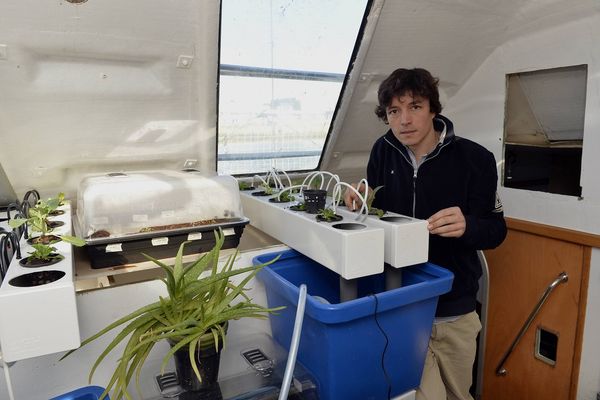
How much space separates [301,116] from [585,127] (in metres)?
1.17

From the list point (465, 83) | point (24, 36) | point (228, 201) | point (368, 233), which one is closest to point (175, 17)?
point (24, 36)

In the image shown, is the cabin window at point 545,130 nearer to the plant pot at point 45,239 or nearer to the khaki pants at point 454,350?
the khaki pants at point 454,350

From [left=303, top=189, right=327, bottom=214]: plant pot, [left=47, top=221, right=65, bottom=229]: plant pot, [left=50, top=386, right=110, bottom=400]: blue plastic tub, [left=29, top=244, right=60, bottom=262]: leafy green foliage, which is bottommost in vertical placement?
[left=50, top=386, right=110, bottom=400]: blue plastic tub

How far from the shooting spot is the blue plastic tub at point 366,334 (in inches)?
40.1

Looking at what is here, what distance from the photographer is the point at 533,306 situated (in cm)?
201

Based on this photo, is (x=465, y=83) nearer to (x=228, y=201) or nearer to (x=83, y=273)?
(x=228, y=201)

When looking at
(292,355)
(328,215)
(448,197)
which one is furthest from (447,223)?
(292,355)

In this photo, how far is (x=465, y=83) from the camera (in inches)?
88.4

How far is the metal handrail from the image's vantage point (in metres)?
1.89

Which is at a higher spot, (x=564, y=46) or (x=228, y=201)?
(x=564, y=46)

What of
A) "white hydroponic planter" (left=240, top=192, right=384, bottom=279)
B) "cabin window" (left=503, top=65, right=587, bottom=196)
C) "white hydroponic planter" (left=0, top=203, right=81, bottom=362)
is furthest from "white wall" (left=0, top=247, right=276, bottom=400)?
"cabin window" (left=503, top=65, right=587, bottom=196)

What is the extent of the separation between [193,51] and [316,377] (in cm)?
110

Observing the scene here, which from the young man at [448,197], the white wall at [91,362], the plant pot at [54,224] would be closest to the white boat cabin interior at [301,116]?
the white wall at [91,362]

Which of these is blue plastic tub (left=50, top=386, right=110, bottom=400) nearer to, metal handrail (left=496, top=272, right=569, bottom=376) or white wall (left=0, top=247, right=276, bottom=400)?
white wall (left=0, top=247, right=276, bottom=400)
